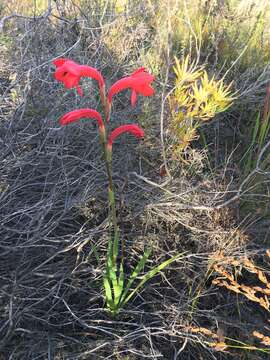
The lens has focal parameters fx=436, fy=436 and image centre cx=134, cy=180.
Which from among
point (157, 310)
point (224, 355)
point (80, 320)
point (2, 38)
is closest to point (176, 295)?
point (157, 310)

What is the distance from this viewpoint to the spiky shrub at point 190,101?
60.0 inches

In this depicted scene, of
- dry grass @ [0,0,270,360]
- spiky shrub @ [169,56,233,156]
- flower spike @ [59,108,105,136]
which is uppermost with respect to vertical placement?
flower spike @ [59,108,105,136]

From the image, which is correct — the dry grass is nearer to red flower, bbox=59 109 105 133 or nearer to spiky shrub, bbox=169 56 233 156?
spiky shrub, bbox=169 56 233 156

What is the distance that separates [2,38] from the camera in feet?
7.02

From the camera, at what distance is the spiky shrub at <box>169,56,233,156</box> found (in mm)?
1523

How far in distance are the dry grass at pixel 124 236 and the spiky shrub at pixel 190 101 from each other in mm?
61

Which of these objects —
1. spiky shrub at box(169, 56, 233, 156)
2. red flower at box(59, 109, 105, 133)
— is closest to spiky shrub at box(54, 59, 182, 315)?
red flower at box(59, 109, 105, 133)

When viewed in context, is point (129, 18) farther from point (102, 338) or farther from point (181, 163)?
point (102, 338)

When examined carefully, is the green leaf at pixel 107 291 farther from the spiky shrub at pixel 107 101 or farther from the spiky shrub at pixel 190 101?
the spiky shrub at pixel 190 101

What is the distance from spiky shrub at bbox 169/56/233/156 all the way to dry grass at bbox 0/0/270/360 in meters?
0.06

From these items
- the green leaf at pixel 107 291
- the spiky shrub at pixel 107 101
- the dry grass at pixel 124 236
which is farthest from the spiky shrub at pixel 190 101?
the green leaf at pixel 107 291

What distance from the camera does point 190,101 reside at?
1679mm

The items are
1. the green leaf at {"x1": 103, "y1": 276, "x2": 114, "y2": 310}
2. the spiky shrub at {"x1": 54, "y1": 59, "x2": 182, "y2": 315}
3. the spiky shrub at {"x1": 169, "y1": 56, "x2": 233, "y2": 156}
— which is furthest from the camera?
the spiky shrub at {"x1": 169, "y1": 56, "x2": 233, "y2": 156}

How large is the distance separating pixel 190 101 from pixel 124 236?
579 mm
